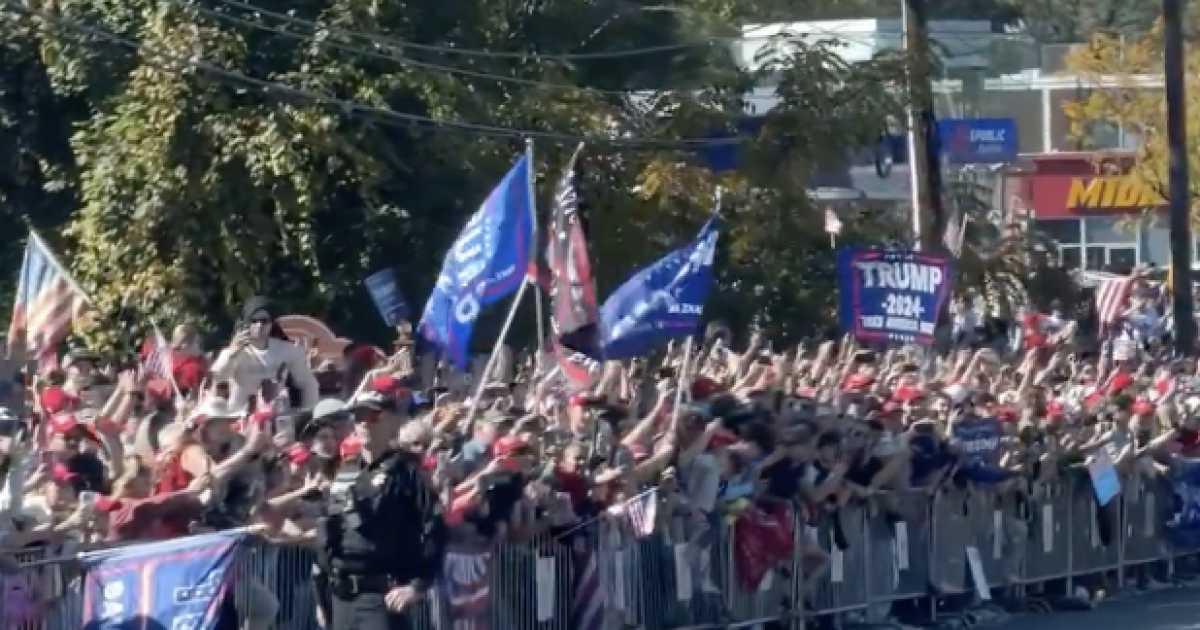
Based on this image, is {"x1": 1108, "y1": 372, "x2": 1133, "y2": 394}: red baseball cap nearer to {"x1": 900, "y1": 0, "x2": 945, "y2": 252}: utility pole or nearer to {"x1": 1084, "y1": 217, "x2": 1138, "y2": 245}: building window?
{"x1": 900, "y1": 0, "x2": 945, "y2": 252}: utility pole

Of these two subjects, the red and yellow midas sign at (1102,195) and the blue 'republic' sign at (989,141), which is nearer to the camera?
the blue 'republic' sign at (989,141)

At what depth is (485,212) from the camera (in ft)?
57.9

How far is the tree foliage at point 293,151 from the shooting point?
25547 mm

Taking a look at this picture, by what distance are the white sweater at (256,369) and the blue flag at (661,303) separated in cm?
342

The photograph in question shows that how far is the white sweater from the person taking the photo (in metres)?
16.7

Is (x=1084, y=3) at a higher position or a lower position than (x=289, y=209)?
higher

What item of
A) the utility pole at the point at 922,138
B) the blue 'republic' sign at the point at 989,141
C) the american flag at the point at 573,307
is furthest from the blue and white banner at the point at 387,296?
the blue 'republic' sign at the point at 989,141

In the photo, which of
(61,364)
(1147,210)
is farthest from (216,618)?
(1147,210)

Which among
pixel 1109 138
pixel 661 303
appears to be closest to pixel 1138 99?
pixel 1109 138

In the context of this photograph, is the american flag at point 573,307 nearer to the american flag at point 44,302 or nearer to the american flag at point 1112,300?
the american flag at point 44,302

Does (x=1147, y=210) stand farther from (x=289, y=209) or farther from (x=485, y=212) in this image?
(x=485, y=212)

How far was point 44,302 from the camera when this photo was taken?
17078mm

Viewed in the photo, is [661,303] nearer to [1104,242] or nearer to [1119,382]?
[1119,382]

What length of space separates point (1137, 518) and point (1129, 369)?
5.15 m
